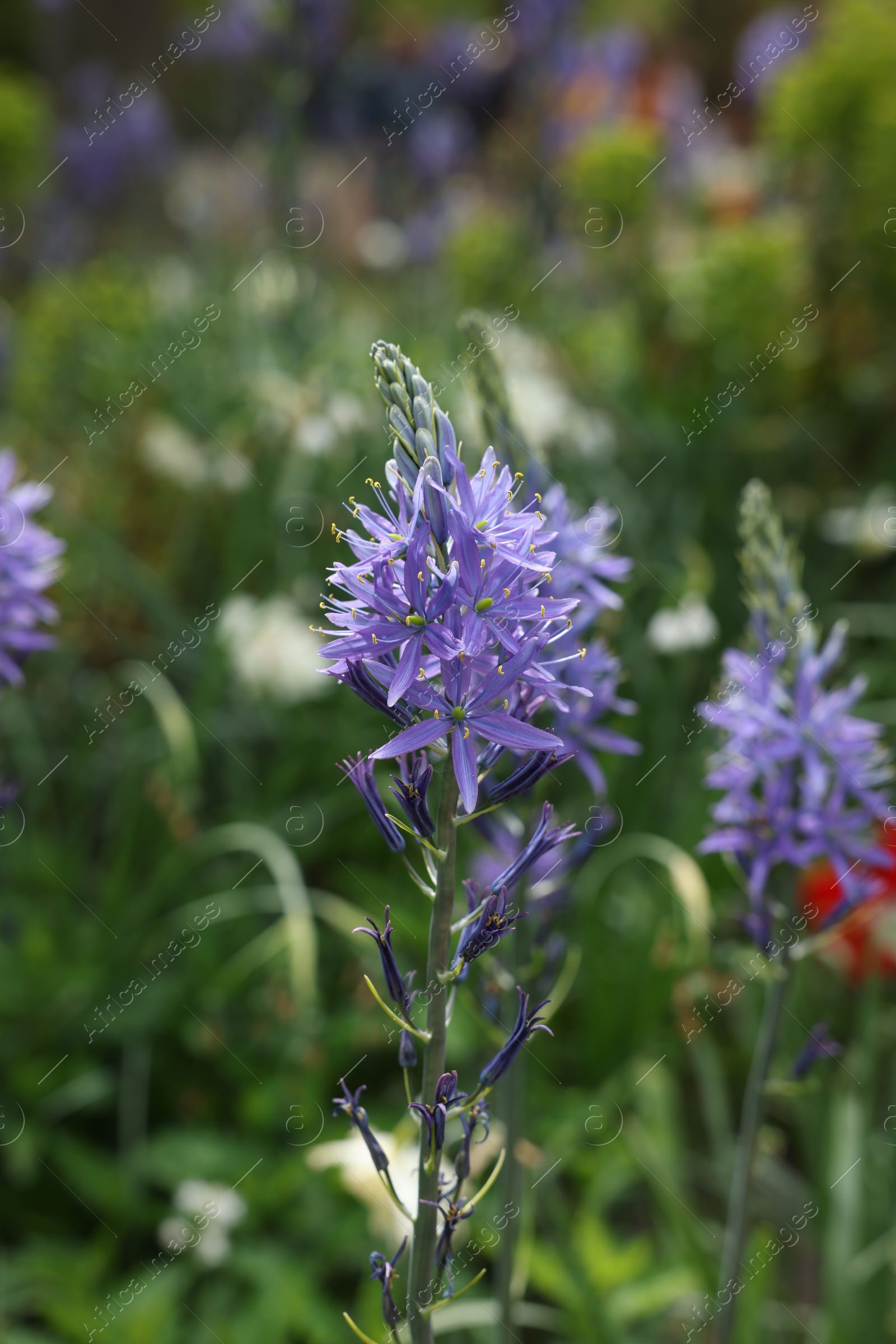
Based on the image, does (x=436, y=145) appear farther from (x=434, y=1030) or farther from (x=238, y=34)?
(x=434, y=1030)

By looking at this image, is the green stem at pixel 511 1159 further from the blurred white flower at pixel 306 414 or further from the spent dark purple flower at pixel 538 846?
the blurred white flower at pixel 306 414

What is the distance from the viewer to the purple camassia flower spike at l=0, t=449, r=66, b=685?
2.34 meters

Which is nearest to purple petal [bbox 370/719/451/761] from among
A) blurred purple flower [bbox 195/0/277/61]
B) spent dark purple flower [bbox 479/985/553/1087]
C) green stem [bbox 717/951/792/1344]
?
spent dark purple flower [bbox 479/985/553/1087]

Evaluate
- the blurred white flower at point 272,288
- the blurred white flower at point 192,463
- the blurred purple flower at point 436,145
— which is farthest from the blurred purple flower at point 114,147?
the blurred white flower at point 192,463

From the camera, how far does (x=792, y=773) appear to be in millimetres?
2059

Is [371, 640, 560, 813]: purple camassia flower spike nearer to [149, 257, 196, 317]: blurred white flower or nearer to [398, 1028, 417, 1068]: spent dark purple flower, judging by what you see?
[398, 1028, 417, 1068]: spent dark purple flower

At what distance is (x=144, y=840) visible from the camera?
4.27 metres

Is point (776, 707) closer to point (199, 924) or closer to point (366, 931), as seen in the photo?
point (366, 931)

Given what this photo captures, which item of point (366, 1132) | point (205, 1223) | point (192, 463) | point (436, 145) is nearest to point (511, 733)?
point (366, 1132)

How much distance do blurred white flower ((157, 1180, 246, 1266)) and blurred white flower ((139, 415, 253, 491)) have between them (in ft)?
10.5

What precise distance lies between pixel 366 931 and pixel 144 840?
10.0ft

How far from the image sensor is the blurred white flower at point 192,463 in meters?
5.11

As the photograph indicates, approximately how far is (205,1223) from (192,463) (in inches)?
138

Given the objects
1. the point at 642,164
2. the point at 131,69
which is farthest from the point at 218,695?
the point at 131,69
